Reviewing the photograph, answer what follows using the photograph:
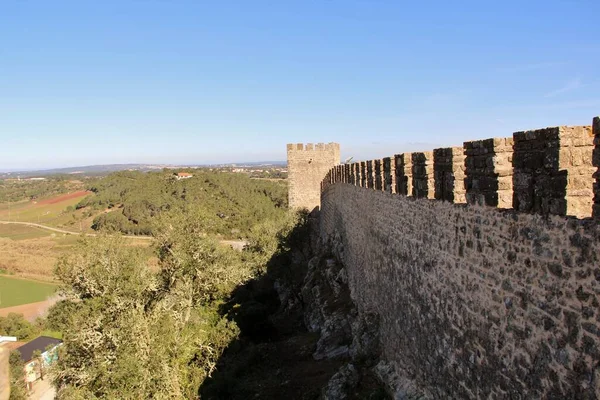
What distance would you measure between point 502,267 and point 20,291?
65.6 metres

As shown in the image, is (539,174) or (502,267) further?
(502,267)

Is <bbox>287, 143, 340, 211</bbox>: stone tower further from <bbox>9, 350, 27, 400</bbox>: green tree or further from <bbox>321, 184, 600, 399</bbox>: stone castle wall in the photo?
<bbox>321, 184, 600, 399</bbox>: stone castle wall

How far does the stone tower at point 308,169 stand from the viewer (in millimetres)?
29562

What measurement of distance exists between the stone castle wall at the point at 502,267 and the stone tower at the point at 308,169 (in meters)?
21.6

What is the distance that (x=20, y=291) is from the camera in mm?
56938

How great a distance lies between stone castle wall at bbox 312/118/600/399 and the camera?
10.8 feet

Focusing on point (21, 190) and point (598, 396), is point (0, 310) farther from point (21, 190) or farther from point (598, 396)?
point (21, 190)

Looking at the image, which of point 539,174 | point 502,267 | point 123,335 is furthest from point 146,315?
point 539,174

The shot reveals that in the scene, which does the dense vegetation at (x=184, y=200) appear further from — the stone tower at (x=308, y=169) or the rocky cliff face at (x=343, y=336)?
the rocky cliff face at (x=343, y=336)

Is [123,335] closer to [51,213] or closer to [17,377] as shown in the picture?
[17,377]

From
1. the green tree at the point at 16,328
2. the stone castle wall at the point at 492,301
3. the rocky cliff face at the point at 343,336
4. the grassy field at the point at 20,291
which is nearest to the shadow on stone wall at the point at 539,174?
the stone castle wall at the point at 492,301

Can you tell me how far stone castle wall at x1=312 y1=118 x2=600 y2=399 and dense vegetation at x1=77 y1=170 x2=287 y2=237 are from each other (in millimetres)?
45414

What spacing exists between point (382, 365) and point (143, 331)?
22.5 feet

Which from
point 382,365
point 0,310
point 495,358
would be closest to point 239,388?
point 382,365
